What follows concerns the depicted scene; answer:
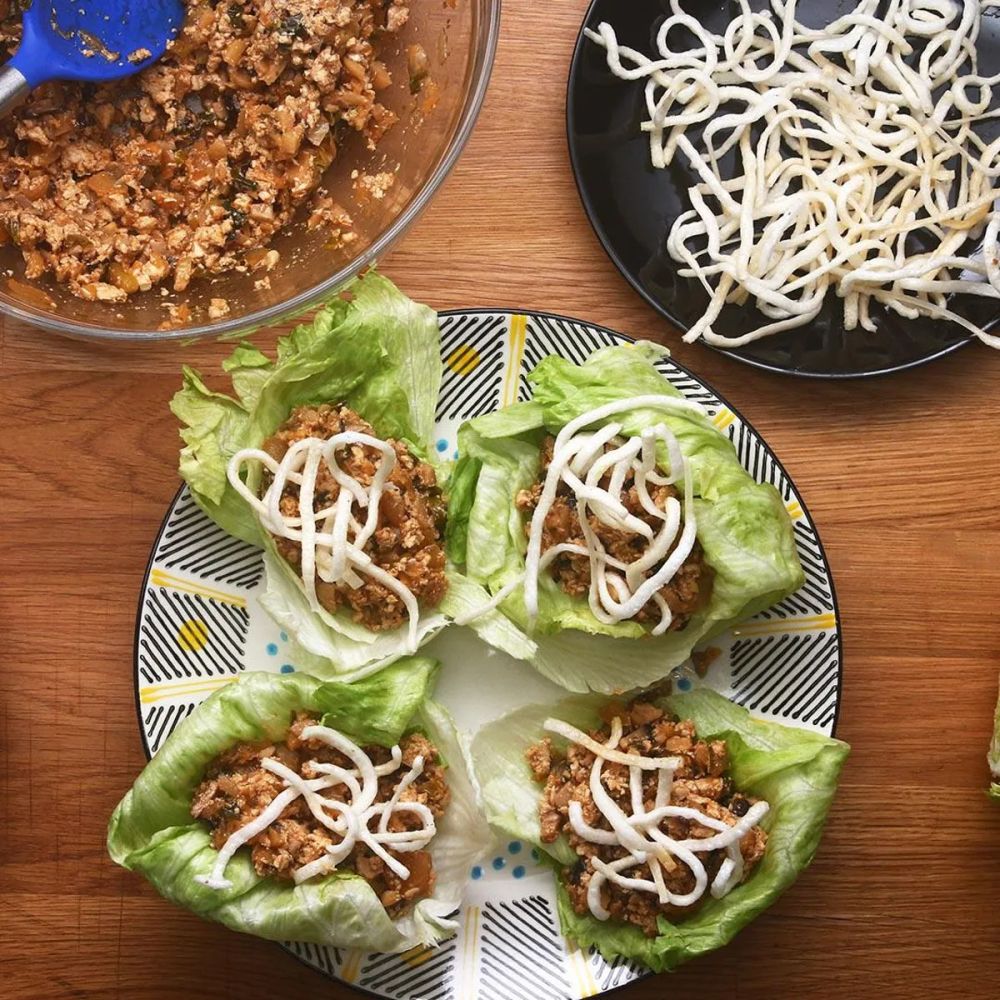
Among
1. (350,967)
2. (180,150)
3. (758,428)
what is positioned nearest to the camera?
(180,150)

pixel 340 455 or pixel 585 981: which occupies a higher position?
pixel 340 455

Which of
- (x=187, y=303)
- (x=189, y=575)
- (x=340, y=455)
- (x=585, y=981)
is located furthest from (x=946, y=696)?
(x=187, y=303)

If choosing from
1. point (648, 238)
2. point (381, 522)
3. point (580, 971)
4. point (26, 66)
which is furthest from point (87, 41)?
point (580, 971)

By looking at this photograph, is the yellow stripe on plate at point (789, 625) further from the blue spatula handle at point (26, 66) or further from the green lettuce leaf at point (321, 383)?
the blue spatula handle at point (26, 66)

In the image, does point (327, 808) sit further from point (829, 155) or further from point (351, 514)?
point (829, 155)

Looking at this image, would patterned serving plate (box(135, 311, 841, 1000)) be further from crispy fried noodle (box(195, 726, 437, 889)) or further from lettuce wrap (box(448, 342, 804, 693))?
crispy fried noodle (box(195, 726, 437, 889))

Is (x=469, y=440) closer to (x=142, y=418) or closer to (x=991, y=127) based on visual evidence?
(x=142, y=418)
